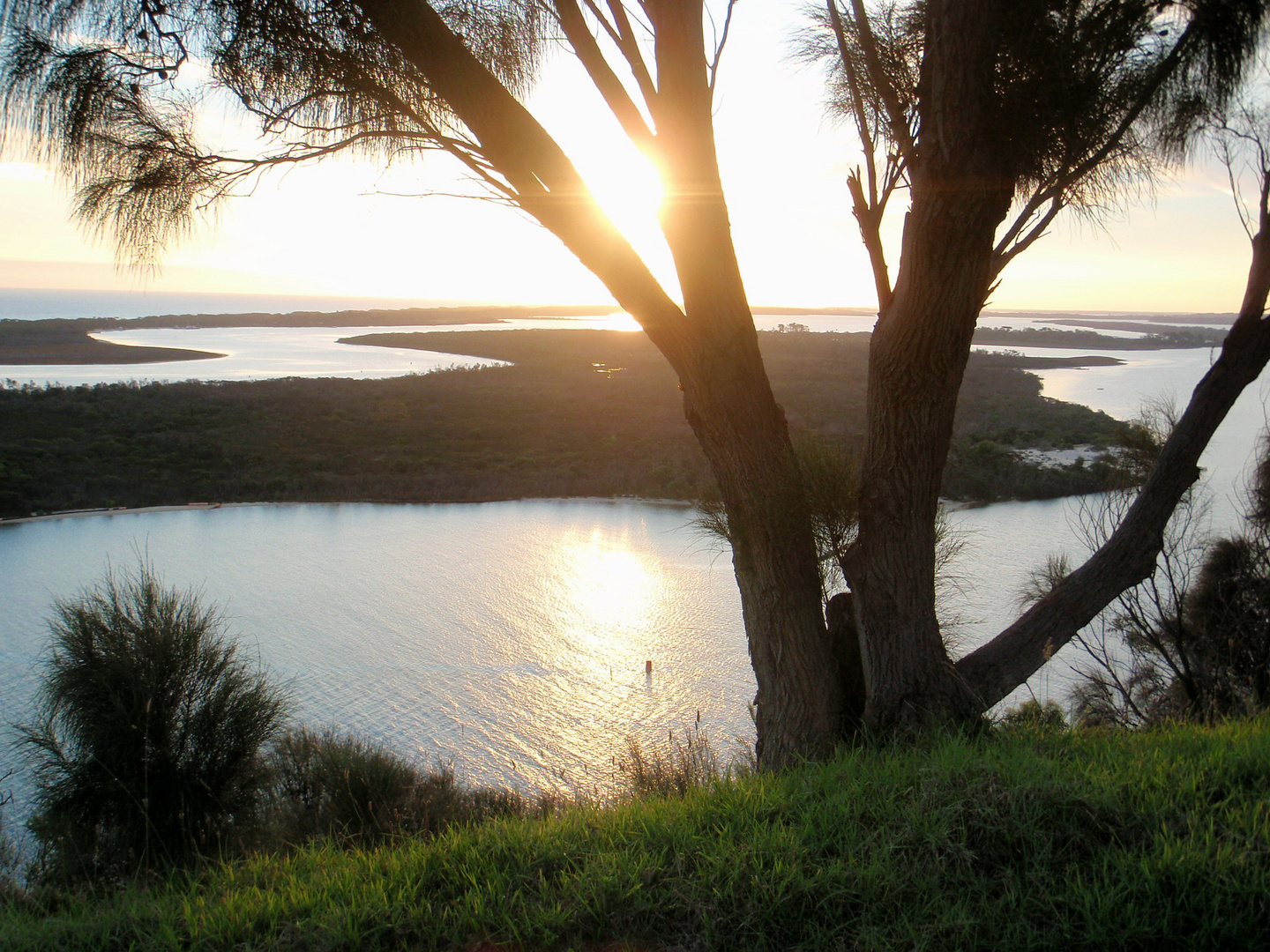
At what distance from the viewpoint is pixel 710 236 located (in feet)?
10.0

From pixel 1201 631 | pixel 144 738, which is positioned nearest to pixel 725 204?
pixel 144 738

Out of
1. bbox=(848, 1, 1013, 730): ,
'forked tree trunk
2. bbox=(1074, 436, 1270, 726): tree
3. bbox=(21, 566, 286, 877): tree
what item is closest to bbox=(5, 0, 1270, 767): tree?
bbox=(848, 1, 1013, 730): ,
'forked tree trunk

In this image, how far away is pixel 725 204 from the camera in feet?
10.3

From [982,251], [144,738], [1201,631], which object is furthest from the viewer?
[1201,631]

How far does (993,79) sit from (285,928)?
131 inches

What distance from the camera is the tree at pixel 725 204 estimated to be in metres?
2.86

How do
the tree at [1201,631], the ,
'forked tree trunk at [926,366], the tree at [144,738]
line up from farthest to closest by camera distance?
the tree at [1201,631] → the tree at [144,738] → the ,
'forked tree trunk at [926,366]

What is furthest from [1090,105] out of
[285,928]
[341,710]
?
[341,710]

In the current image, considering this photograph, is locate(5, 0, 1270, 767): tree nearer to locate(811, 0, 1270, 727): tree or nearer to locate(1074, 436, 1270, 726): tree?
locate(811, 0, 1270, 727): tree

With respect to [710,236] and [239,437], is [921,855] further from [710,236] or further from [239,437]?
[239,437]

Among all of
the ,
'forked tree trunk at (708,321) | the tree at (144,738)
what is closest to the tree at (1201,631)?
the ,
'forked tree trunk at (708,321)

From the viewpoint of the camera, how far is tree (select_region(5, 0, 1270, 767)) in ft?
9.39

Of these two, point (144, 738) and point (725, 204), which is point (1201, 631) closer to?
point (725, 204)

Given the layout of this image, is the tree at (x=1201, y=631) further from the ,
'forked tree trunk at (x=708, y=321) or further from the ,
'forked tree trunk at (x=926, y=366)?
the ,
'forked tree trunk at (x=708, y=321)
